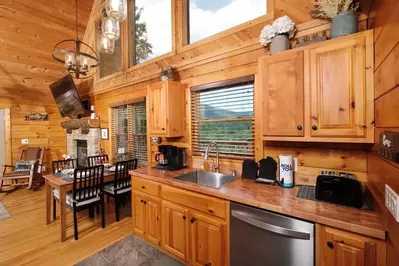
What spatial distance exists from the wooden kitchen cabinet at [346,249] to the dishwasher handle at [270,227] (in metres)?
0.10

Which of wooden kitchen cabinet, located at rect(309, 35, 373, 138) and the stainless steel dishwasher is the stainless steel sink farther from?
wooden kitchen cabinet, located at rect(309, 35, 373, 138)

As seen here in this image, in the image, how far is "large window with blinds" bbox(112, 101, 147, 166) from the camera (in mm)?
3605

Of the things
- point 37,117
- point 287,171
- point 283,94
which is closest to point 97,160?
point 37,117

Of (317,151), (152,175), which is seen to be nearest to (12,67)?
(152,175)

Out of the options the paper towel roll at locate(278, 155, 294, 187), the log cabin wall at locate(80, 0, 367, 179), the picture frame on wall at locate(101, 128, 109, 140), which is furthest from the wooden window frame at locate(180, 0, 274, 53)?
the picture frame on wall at locate(101, 128, 109, 140)

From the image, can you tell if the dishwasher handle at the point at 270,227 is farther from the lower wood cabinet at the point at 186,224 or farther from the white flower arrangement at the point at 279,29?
the white flower arrangement at the point at 279,29

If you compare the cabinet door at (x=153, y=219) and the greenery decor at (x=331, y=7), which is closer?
the greenery decor at (x=331, y=7)

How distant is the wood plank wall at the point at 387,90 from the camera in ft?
2.95

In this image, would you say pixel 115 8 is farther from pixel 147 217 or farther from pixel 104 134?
pixel 104 134

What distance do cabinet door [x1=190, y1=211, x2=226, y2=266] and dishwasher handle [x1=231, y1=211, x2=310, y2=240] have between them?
0.22 metres

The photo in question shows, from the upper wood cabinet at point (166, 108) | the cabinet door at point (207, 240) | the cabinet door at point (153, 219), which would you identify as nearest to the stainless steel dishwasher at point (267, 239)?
the cabinet door at point (207, 240)

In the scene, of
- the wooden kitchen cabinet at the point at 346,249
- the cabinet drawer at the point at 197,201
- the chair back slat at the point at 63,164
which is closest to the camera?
the wooden kitchen cabinet at the point at 346,249

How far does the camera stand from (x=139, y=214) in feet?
8.12

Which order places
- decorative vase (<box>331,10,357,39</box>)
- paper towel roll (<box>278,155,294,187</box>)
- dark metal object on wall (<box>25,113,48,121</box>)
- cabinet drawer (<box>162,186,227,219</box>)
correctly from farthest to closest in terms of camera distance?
dark metal object on wall (<box>25,113,48,121</box>), paper towel roll (<box>278,155,294,187</box>), cabinet drawer (<box>162,186,227,219</box>), decorative vase (<box>331,10,357,39</box>)
